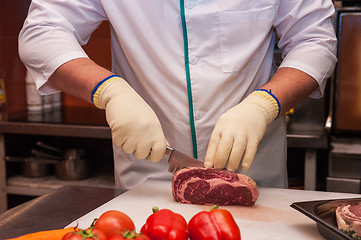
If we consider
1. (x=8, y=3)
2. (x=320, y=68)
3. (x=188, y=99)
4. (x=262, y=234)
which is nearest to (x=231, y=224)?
(x=262, y=234)

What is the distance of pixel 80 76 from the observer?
1482mm

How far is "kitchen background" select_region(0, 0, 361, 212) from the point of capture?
94.6 inches

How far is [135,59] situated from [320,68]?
2.09 ft

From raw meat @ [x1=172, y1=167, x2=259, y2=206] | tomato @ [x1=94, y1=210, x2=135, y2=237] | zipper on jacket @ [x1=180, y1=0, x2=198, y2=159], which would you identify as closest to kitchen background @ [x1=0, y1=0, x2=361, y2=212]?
zipper on jacket @ [x1=180, y1=0, x2=198, y2=159]

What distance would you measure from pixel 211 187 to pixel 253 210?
0.50ft

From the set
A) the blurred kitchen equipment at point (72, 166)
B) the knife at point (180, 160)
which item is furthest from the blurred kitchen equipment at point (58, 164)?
the knife at point (180, 160)

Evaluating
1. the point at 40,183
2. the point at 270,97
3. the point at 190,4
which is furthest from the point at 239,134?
Answer: the point at 40,183

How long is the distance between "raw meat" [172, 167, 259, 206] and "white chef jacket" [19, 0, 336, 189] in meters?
0.19

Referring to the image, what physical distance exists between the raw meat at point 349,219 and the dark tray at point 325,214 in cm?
2

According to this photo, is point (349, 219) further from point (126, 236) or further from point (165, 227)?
point (126, 236)

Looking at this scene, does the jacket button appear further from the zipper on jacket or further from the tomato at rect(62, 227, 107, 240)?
the tomato at rect(62, 227, 107, 240)

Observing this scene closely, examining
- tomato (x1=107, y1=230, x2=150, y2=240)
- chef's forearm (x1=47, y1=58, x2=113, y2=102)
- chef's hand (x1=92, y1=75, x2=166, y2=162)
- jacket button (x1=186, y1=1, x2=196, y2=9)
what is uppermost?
jacket button (x1=186, y1=1, x2=196, y2=9)

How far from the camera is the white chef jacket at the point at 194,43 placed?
161 cm

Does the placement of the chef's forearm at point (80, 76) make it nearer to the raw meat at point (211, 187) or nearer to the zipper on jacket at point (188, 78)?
the zipper on jacket at point (188, 78)
